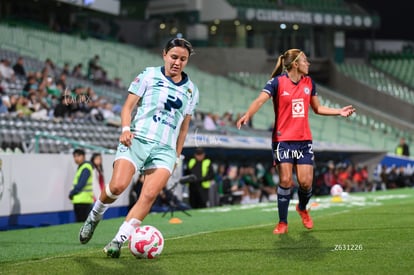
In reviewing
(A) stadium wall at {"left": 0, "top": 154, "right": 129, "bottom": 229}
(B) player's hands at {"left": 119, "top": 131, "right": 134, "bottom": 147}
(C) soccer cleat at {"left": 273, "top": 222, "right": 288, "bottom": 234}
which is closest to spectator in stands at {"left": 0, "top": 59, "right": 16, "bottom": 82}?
(A) stadium wall at {"left": 0, "top": 154, "right": 129, "bottom": 229}

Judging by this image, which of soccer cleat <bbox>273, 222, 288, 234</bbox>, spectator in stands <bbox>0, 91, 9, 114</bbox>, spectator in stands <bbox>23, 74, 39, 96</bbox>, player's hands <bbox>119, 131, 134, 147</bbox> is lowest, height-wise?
soccer cleat <bbox>273, 222, 288, 234</bbox>

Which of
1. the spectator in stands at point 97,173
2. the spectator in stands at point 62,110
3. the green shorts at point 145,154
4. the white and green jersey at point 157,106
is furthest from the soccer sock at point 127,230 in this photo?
the spectator in stands at point 62,110

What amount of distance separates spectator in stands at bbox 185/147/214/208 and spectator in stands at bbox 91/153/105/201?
3.38 metres

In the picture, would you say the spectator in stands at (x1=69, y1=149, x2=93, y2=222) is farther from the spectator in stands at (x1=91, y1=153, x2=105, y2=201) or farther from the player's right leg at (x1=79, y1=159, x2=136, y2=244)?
the player's right leg at (x1=79, y1=159, x2=136, y2=244)

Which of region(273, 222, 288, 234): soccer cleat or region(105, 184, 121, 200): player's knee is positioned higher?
region(105, 184, 121, 200): player's knee

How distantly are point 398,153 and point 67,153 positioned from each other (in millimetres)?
19546

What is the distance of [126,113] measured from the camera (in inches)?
356

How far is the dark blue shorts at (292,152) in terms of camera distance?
11.7 meters

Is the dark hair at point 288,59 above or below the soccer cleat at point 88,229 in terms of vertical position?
above

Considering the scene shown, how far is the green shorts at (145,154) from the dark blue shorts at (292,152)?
2894mm

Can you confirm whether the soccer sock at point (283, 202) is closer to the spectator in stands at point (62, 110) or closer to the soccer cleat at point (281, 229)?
the soccer cleat at point (281, 229)

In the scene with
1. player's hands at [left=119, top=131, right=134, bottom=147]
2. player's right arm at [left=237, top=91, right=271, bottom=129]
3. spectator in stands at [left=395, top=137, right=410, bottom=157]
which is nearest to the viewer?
player's hands at [left=119, top=131, right=134, bottom=147]

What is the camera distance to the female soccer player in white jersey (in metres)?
8.99

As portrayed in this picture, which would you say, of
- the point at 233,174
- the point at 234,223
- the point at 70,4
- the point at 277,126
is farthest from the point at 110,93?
the point at 277,126
